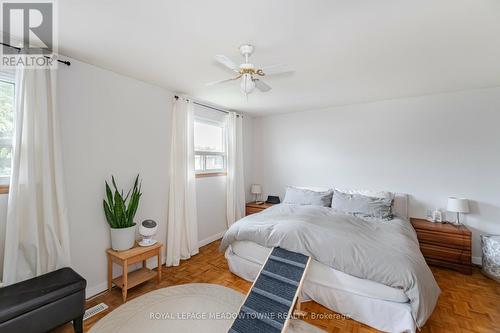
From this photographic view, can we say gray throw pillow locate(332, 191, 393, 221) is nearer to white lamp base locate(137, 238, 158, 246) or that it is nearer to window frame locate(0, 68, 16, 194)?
white lamp base locate(137, 238, 158, 246)

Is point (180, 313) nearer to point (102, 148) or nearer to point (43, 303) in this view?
point (43, 303)

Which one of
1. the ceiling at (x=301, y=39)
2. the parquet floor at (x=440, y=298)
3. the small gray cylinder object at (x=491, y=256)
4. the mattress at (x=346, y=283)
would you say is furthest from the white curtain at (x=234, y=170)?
the small gray cylinder object at (x=491, y=256)

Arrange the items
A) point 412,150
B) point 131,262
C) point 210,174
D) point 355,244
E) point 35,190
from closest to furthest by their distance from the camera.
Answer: point 35,190, point 355,244, point 131,262, point 412,150, point 210,174

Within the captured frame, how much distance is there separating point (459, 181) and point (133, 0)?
14.2 feet

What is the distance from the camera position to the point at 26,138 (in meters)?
1.82

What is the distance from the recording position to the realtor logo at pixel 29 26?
146 centimetres

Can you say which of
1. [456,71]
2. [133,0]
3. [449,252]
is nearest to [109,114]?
[133,0]

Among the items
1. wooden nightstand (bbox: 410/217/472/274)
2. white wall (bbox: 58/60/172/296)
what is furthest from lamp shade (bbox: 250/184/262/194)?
wooden nightstand (bbox: 410/217/472/274)

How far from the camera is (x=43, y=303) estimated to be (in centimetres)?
158

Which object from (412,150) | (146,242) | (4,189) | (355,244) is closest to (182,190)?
(146,242)

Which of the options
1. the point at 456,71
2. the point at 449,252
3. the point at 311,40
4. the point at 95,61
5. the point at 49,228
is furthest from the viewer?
the point at 449,252

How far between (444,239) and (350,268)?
1.93 m

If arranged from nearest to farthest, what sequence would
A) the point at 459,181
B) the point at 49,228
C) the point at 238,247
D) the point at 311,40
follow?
1. the point at 311,40
2. the point at 49,228
3. the point at 238,247
4. the point at 459,181

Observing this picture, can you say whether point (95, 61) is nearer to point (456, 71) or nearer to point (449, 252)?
point (456, 71)
